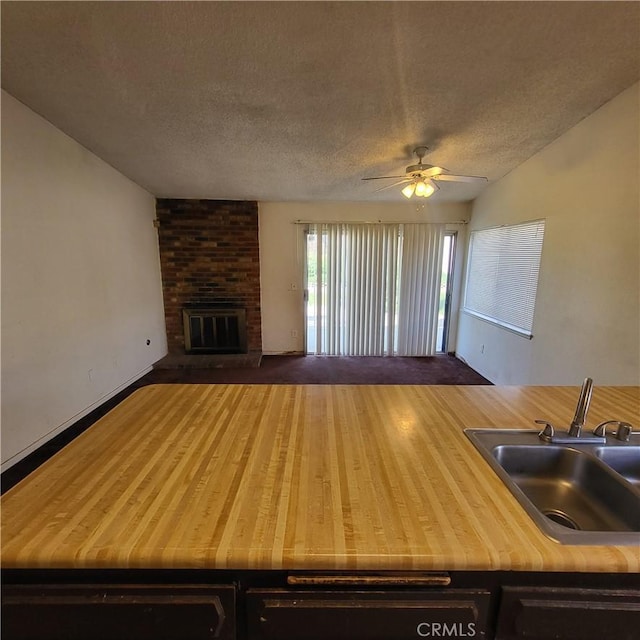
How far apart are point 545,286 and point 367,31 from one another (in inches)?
99.9

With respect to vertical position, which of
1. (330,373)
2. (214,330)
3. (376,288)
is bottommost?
(330,373)

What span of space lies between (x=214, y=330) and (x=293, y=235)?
186cm

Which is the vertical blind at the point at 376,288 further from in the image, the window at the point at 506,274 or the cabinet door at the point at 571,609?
the cabinet door at the point at 571,609

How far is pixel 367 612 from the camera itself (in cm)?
63

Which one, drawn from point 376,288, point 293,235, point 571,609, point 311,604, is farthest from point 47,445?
point 376,288

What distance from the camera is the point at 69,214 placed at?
2605 mm

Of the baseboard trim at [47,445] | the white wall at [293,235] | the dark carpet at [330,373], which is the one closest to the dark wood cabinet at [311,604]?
the baseboard trim at [47,445]

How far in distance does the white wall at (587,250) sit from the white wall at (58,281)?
163 inches

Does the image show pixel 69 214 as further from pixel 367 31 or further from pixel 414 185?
pixel 414 185

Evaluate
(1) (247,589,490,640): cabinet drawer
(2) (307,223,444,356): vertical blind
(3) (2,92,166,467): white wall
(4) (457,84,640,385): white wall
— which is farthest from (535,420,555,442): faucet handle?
(2) (307,223,444,356): vertical blind

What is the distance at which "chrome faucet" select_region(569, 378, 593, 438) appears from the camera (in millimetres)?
1013

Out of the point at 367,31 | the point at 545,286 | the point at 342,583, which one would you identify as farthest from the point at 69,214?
the point at 545,286

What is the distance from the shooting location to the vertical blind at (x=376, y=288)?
4508mm

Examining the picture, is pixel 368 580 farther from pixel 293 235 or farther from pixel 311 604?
pixel 293 235
